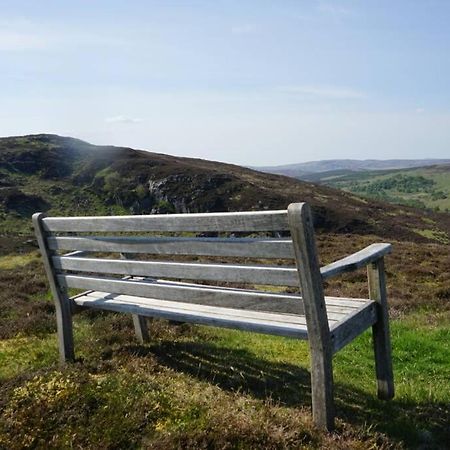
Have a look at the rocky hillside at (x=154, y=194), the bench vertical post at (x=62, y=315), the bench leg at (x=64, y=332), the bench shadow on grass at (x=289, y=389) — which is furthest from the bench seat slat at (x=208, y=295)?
the rocky hillside at (x=154, y=194)

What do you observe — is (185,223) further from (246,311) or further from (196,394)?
(196,394)

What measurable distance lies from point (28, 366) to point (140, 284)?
74.6 inches

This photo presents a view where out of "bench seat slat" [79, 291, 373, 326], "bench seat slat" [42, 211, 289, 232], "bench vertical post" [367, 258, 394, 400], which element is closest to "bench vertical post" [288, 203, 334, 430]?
"bench seat slat" [42, 211, 289, 232]

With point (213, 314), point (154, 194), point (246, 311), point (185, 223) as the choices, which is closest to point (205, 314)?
point (213, 314)

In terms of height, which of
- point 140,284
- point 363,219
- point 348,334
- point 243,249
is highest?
point 243,249

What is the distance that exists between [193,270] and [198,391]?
1173 mm

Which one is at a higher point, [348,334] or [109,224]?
[109,224]

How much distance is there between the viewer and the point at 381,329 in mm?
4676

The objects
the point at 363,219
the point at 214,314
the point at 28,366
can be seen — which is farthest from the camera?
the point at 363,219

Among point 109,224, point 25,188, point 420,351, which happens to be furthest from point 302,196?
point 109,224

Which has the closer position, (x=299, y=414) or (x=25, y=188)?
(x=299, y=414)

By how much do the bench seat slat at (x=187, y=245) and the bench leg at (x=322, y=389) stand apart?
806mm

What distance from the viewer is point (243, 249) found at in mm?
3795

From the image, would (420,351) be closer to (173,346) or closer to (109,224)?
(173,346)
